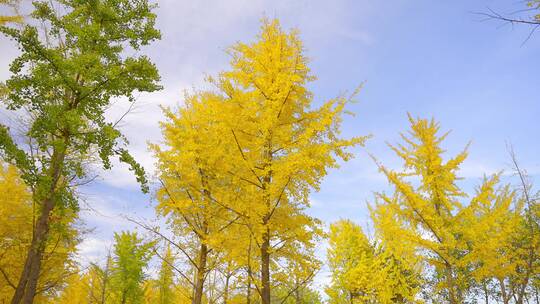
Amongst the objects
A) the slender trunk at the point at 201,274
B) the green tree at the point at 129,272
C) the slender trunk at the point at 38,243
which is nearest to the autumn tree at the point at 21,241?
the green tree at the point at 129,272

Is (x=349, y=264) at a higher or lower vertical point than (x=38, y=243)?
higher

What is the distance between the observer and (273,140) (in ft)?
25.0

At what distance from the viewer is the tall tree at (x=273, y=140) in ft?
23.4

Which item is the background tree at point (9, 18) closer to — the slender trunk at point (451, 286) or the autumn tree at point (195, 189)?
the autumn tree at point (195, 189)

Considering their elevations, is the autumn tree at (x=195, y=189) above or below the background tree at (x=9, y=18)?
below

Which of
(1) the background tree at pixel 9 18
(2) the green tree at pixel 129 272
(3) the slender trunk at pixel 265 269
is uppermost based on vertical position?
(1) the background tree at pixel 9 18

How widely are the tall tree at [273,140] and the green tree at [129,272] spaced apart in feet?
33.7

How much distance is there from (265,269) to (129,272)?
38.2 ft

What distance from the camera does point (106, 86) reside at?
806 cm

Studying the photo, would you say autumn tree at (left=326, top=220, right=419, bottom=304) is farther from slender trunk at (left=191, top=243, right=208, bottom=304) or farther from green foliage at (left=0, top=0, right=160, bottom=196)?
green foliage at (left=0, top=0, right=160, bottom=196)

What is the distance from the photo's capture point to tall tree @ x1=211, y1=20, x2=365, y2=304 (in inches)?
281

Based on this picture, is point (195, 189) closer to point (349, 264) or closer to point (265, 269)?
point (265, 269)

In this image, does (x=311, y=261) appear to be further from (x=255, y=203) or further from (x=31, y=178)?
(x=31, y=178)

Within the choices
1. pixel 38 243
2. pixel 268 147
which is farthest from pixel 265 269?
pixel 38 243
